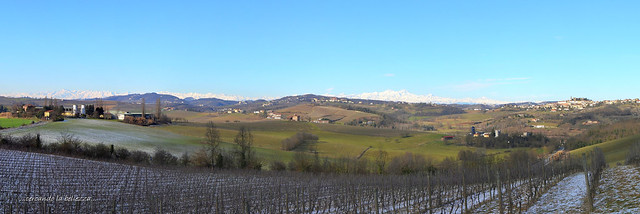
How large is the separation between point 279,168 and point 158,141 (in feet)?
74.9

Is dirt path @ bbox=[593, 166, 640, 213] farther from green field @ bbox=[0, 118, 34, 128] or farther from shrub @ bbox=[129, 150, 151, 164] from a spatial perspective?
green field @ bbox=[0, 118, 34, 128]

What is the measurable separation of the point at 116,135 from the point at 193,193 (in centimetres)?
4567

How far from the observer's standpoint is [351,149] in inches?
3391

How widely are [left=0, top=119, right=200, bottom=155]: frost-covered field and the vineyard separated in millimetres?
19979

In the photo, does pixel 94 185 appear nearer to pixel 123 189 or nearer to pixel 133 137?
pixel 123 189

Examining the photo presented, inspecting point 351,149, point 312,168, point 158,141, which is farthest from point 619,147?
point 158,141

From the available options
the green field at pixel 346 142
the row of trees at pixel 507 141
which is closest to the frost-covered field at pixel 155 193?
the green field at pixel 346 142

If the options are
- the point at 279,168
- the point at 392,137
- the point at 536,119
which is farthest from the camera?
the point at 536,119

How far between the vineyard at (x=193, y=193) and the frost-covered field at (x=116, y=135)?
20.0 m

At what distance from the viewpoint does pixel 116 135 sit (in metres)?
70.4

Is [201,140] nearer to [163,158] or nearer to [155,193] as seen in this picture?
[163,158]

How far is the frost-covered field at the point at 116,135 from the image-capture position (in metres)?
61.9

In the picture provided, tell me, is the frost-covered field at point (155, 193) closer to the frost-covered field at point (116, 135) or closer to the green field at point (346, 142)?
the frost-covered field at point (116, 135)

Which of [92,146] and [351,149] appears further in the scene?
[351,149]
